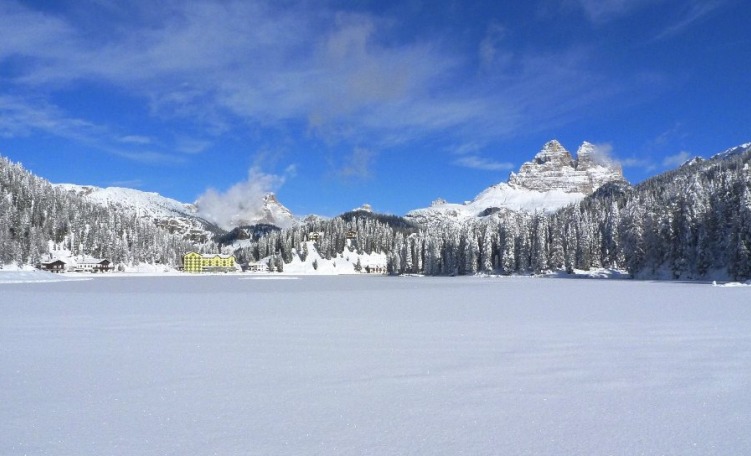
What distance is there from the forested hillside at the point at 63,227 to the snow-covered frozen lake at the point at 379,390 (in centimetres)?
13862

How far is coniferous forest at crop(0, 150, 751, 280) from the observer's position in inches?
2574

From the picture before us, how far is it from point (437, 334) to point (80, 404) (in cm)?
1039

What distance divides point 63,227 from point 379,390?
185m

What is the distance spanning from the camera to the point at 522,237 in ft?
357

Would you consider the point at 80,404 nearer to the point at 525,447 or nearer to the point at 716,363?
the point at 525,447

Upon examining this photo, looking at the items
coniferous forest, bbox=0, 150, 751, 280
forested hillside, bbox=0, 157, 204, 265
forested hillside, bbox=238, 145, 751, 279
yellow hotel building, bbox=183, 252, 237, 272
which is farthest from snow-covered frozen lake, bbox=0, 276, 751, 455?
yellow hotel building, bbox=183, 252, 237, 272

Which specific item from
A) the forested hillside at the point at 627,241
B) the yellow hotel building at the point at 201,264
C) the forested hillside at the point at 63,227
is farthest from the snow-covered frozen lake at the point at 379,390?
the yellow hotel building at the point at 201,264

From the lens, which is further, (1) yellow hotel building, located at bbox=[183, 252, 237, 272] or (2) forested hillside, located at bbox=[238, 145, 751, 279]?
(1) yellow hotel building, located at bbox=[183, 252, 237, 272]

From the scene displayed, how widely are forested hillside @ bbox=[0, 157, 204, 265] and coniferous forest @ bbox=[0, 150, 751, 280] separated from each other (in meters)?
0.34

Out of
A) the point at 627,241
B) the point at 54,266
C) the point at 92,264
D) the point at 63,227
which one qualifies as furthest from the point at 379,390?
the point at 63,227

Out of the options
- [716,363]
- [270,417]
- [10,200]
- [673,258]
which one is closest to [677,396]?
[716,363]

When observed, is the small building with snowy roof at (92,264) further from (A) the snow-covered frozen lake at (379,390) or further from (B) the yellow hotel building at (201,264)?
(A) the snow-covered frozen lake at (379,390)

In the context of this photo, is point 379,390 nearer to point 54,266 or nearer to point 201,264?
point 54,266

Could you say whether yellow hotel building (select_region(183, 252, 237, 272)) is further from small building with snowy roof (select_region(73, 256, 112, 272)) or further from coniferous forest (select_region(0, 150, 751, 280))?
small building with snowy roof (select_region(73, 256, 112, 272))
